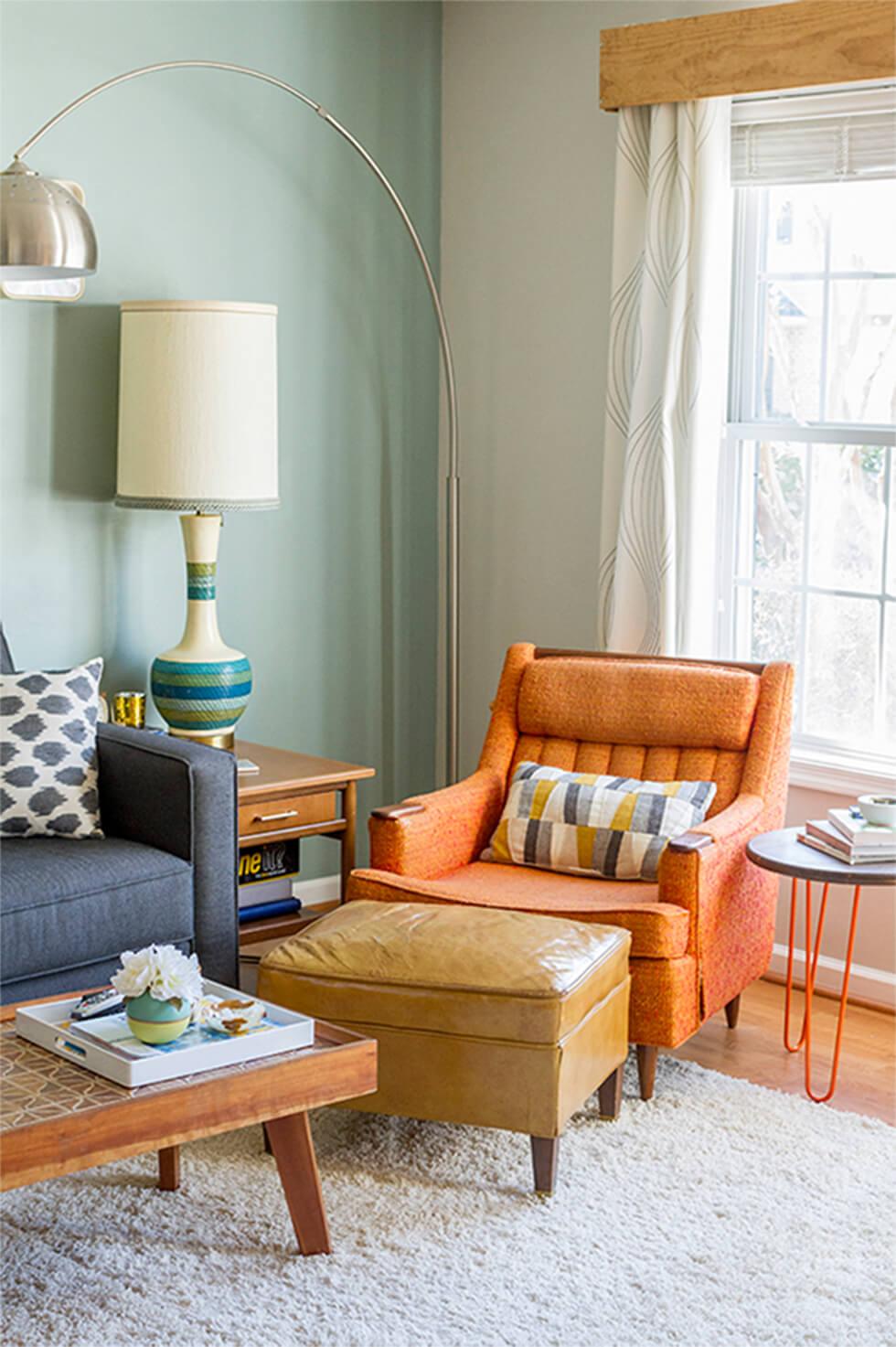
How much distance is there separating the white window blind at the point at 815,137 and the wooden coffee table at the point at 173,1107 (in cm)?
238

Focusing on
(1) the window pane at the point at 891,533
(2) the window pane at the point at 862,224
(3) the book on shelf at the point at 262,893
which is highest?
(2) the window pane at the point at 862,224

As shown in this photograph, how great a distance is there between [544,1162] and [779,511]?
1.95 metres

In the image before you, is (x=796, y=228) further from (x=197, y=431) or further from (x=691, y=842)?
(x=691, y=842)

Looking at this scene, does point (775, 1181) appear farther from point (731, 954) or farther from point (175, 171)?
point (175, 171)

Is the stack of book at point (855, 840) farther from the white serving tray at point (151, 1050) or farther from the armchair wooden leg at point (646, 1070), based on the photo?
the white serving tray at point (151, 1050)

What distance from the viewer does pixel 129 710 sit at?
12.3ft

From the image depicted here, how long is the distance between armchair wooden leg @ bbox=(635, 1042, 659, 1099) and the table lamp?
4.12 ft

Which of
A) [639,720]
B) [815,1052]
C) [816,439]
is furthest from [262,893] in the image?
[816,439]

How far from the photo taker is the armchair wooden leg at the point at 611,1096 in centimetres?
295

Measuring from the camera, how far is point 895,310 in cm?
365

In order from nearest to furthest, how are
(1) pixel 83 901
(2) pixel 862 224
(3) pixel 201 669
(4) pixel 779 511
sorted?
(1) pixel 83 901
(3) pixel 201 669
(2) pixel 862 224
(4) pixel 779 511

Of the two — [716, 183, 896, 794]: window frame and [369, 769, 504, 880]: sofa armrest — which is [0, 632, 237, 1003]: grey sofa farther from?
[716, 183, 896, 794]: window frame

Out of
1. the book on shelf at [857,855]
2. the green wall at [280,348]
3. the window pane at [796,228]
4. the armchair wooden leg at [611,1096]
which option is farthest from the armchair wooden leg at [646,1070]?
the window pane at [796,228]

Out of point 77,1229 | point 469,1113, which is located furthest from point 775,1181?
point 77,1229
